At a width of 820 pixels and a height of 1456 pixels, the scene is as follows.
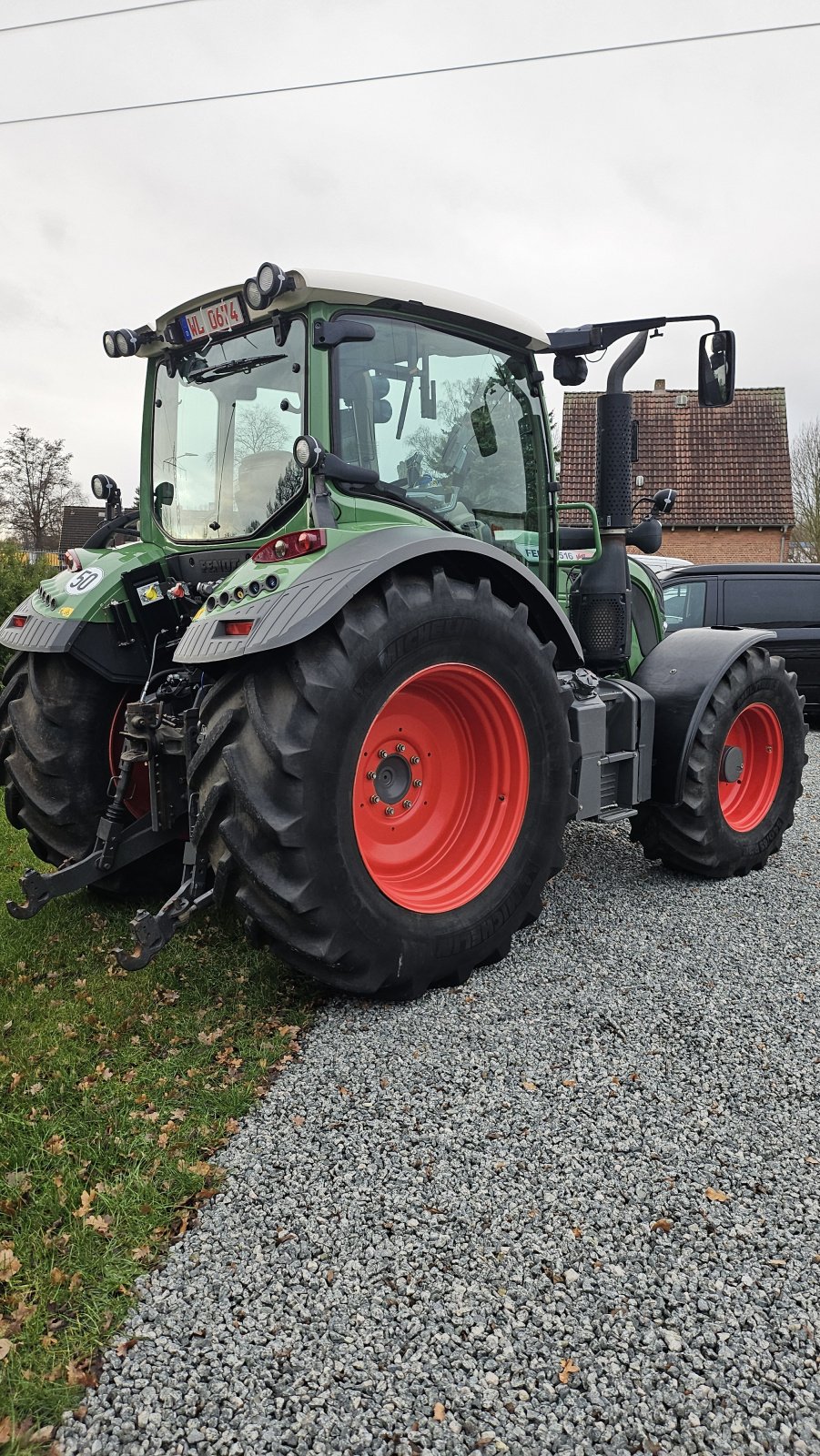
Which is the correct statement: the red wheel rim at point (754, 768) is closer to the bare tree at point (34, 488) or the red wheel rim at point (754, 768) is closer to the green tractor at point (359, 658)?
the green tractor at point (359, 658)

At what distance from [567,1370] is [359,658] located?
191 centimetres

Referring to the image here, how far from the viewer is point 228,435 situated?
382 cm

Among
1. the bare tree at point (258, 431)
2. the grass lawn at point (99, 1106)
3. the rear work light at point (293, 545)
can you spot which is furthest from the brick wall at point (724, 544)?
the rear work light at point (293, 545)

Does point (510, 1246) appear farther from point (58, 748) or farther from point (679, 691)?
point (679, 691)

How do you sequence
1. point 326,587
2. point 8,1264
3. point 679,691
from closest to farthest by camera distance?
point 8,1264
point 326,587
point 679,691

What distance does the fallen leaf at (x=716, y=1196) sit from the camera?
2316 millimetres

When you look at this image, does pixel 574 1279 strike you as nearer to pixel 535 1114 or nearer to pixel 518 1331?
pixel 518 1331

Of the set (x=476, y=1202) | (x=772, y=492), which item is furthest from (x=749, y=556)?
(x=476, y=1202)

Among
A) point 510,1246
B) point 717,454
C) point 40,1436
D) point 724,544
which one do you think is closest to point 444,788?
point 510,1246

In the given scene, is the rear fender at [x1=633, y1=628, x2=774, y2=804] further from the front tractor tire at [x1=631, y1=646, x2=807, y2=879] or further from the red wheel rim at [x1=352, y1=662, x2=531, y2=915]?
the red wheel rim at [x1=352, y1=662, x2=531, y2=915]

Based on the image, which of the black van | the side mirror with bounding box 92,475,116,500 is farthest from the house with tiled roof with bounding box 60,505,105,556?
the side mirror with bounding box 92,475,116,500

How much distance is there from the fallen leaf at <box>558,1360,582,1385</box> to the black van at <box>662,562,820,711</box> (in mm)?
8771

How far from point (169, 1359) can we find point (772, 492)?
77.0ft

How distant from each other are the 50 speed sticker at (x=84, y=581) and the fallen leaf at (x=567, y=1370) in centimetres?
316
